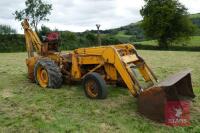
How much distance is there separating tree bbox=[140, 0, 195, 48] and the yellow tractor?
44.5 m

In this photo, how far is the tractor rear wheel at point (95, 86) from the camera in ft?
30.5

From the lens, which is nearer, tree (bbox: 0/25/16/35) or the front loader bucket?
the front loader bucket

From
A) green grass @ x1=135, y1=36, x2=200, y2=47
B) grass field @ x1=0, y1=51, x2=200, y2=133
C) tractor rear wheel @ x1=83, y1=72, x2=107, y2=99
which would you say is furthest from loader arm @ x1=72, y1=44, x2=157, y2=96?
green grass @ x1=135, y1=36, x2=200, y2=47

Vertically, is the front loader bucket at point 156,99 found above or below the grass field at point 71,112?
above

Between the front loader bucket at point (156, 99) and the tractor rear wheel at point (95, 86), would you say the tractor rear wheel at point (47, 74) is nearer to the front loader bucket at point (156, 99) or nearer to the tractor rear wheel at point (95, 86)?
the tractor rear wheel at point (95, 86)

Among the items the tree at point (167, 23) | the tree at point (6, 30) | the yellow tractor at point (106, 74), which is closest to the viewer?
the yellow tractor at point (106, 74)

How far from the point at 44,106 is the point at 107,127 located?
2.07 meters

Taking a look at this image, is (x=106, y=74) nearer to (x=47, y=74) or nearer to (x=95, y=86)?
(x=95, y=86)

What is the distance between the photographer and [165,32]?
55500 millimetres

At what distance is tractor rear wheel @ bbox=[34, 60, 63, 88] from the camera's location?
35.0ft

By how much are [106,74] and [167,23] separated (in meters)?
46.8

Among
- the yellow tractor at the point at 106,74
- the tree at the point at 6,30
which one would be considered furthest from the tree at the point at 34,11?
the yellow tractor at the point at 106,74

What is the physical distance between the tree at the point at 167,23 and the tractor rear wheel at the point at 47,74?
44604 mm

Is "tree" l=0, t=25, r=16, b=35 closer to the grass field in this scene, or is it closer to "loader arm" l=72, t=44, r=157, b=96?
the grass field
